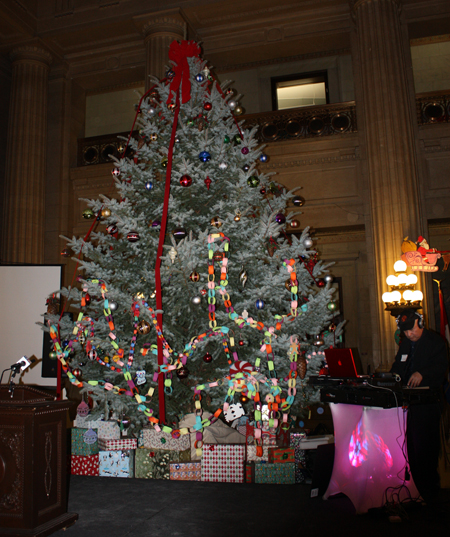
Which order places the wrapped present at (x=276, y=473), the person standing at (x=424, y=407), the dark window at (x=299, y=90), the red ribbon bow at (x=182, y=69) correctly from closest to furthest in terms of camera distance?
the person standing at (x=424, y=407) → the wrapped present at (x=276, y=473) → the red ribbon bow at (x=182, y=69) → the dark window at (x=299, y=90)

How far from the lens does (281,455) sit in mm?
4254

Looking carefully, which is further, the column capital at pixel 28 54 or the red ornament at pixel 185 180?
the column capital at pixel 28 54

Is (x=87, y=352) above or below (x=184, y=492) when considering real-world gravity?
above

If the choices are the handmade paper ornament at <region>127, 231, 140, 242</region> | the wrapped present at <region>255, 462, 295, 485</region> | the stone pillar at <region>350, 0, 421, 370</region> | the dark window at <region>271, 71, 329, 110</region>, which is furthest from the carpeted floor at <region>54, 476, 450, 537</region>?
the dark window at <region>271, 71, 329, 110</region>

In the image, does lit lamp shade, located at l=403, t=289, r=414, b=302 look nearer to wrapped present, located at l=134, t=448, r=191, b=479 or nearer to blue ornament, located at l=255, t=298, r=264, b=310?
blue ornament, located at l=255, t=298, r=264, b=310

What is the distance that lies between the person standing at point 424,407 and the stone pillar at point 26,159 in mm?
8809

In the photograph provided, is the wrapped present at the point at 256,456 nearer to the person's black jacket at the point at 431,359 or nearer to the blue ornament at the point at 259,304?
the blue ornament at the point at 259,304

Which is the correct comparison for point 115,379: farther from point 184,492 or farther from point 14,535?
point 14,535

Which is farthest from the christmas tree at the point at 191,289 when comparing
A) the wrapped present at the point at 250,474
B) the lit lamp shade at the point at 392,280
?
the lit lamp shade at the point at 392,280

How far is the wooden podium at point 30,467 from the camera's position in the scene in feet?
9.21

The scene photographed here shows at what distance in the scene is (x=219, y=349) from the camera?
455cm

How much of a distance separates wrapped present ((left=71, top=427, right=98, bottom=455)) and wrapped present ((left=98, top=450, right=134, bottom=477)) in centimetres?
18

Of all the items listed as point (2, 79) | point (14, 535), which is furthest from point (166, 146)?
point (2, 79)

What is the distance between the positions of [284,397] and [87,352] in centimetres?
197
